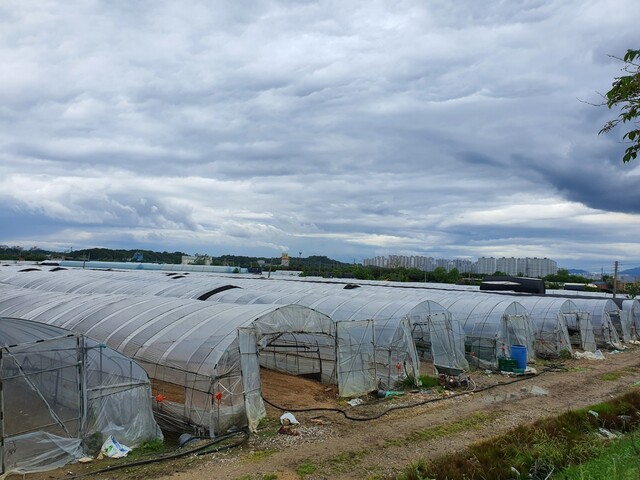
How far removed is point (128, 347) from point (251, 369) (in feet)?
15.0

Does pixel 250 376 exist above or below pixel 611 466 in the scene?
above

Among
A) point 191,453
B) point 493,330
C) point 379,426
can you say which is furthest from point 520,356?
point 191,453

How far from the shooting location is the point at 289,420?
13648mm

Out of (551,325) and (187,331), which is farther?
(551,325)

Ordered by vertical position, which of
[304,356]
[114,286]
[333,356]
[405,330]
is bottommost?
[304,356]

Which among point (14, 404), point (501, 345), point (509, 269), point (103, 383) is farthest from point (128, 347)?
point (509, 269)

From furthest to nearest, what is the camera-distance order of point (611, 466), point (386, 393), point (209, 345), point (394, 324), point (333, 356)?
point (394, 324) < point (333, 356) < point (386, 393) < point (209, 345) < point (611, 466)

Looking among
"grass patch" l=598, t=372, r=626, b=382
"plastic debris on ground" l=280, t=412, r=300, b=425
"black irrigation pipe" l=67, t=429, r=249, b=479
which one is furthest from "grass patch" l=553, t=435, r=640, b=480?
"grass patch" l=598, t=372, r=626, b=382

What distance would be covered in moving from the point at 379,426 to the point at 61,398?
7959 mm

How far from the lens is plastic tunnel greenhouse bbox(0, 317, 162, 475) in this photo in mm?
10383

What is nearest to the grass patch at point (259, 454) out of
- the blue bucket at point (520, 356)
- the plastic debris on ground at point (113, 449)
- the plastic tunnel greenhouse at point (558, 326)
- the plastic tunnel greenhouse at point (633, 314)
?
the plastic debris on ground at point (113, 449)

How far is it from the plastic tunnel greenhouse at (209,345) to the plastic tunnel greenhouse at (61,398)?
1383 millimetres

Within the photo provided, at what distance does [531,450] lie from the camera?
11078mm

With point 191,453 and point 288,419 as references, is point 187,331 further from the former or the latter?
point 191,453
